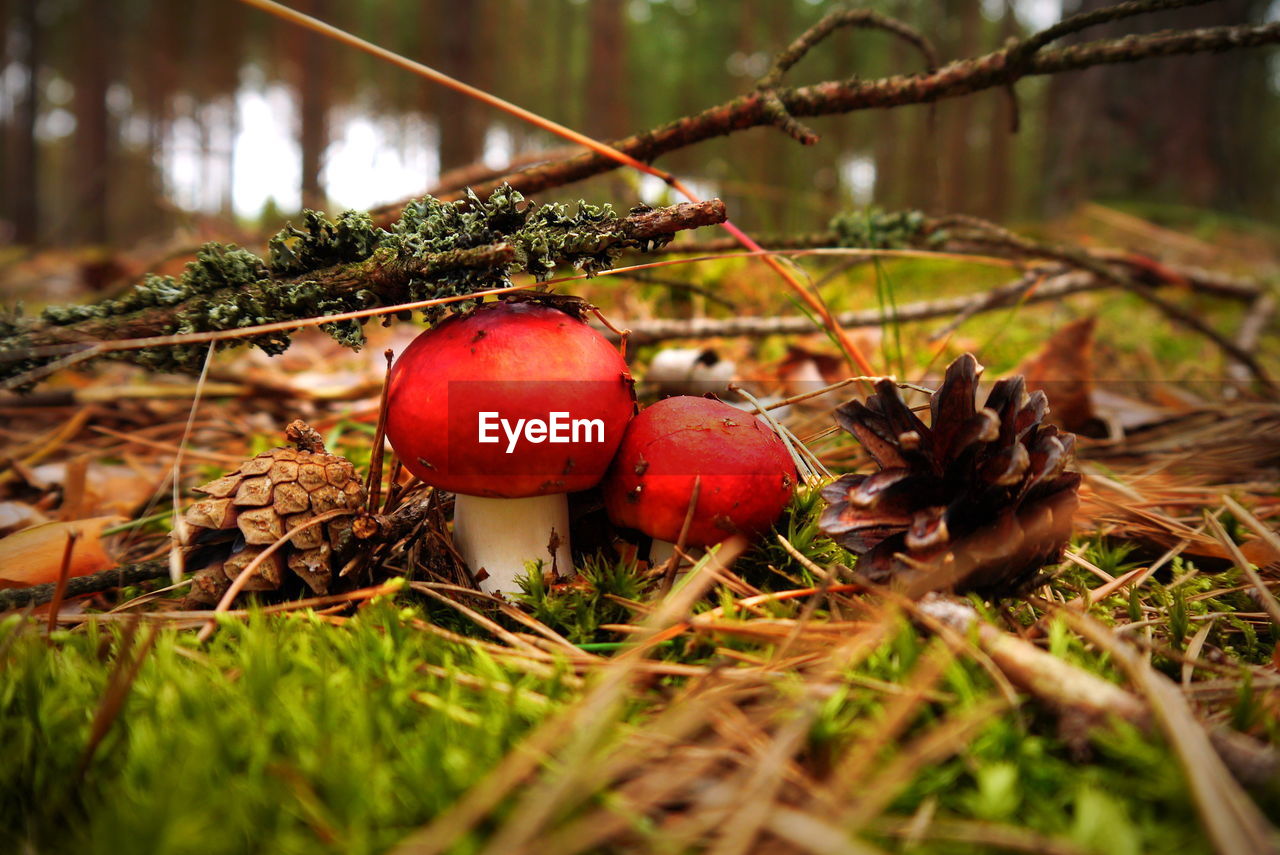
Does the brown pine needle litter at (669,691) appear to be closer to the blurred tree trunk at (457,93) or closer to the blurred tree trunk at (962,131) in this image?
the blurred tree trunk at (457,93)

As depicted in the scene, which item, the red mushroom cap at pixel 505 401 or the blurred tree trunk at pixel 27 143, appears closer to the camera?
the red mushroom cap at pixel 505 401

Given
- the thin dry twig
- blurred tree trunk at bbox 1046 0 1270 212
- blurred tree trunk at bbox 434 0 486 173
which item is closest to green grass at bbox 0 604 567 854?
the thin dry twig

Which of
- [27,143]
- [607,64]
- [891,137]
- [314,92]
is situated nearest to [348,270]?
[607,64]

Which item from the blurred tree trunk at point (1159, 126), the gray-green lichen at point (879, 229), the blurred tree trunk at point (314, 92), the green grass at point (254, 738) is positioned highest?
the blurred tree trunk at point (314, 92)

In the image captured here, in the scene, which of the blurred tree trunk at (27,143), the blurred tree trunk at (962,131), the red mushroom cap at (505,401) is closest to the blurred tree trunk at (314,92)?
the red mushroom cap at (505,401)

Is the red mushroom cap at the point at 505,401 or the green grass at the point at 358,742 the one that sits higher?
the red mushroom cap at the point at 505,401
